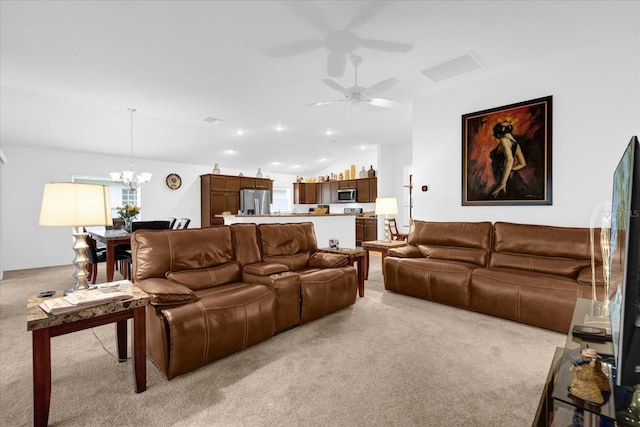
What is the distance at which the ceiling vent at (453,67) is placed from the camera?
352 centimetres

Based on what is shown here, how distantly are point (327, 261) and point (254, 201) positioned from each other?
17.6 feet

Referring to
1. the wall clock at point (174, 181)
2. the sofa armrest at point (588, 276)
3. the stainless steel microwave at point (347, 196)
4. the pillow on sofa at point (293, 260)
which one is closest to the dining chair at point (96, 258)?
the pillow on sofa at point (293, 260)

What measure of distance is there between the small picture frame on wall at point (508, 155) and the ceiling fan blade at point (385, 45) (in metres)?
1.63

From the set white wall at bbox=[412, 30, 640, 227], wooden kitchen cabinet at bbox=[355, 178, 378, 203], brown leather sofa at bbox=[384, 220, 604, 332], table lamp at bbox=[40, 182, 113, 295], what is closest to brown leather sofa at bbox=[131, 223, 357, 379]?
table lamp at bbox=[40, 182, 113, 295]

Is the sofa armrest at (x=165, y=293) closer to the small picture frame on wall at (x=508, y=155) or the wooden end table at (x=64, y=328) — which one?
the wooden end table at (x=64, y=328)

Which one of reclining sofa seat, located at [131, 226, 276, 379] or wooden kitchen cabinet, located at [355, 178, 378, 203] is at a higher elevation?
wooden kitchen cabinet, located at [355, 178, 378, 203]

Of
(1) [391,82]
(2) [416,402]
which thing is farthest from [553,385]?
(1) [391,82]

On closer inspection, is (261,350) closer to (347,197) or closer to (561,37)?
(561,37)

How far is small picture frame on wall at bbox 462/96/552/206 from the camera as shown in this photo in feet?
11.9

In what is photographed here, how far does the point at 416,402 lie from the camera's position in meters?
1.77

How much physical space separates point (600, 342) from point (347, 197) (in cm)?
728

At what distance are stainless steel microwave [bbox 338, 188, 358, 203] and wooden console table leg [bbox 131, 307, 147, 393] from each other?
6902mm

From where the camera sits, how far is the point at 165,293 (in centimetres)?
206

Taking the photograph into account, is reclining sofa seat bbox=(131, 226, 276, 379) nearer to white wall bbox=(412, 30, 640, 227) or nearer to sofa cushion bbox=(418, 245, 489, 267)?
sofa cushion bbox=(418, 245, 489, 267)
